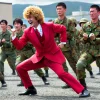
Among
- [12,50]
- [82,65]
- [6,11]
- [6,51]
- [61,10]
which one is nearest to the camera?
[82,65]

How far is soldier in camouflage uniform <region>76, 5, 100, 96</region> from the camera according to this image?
7922 millimetres

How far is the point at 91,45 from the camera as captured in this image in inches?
320

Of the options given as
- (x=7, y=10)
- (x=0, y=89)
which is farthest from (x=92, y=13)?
(x=7, y=10)

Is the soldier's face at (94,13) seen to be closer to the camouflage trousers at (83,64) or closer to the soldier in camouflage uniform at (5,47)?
the camouflage trousers at (83,64)

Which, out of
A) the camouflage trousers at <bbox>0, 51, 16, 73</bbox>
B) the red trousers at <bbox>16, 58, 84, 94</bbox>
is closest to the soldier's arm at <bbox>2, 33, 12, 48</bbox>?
the camouflage trousers at <bbox>0, 51, 16, 73</bbox>

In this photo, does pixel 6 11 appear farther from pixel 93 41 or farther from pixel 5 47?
pixel 93 41

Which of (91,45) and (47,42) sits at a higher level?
(47,42)

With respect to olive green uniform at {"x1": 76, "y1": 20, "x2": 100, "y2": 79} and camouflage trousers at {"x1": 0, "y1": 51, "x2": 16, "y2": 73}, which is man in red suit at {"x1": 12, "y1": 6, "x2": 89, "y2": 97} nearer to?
olive green uniform at {"x1": 76, "y1": 20, "x2": 100, "y2": 79}

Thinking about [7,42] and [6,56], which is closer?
[7,42]

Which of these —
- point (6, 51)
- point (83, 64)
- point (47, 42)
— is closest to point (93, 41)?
point (83, 64)

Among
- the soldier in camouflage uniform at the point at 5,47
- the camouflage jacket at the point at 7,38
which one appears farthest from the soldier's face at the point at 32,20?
the camouflage jacket at the point at 7,38

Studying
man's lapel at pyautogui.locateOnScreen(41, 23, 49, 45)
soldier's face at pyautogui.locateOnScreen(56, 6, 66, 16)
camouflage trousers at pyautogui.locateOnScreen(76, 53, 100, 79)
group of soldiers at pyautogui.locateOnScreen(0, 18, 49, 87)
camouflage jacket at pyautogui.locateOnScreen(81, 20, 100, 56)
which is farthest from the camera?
group of soldiers at pyautogui.locateOnScreen(0, 18, 49, 87)

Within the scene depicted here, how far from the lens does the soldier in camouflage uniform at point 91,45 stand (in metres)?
7.92

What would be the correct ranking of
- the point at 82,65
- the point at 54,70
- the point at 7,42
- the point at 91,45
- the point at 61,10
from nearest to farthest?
the point at 54,70
the point at 82,65
the point at 91,45
the point at 61,10
the point at 7,42
